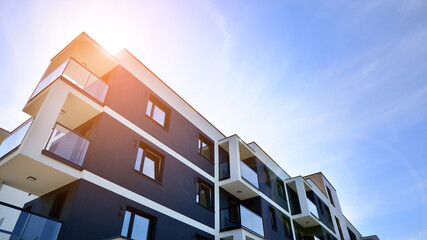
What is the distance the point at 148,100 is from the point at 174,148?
2574 millimetres

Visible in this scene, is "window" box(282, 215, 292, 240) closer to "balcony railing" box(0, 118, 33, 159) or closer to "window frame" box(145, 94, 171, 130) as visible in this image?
"window frame" box(145, 94, 171, 130)

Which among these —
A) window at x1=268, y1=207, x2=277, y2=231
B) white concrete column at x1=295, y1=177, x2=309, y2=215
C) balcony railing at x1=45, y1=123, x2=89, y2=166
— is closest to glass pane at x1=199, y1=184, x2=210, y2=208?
window at x1=268, y1=207, x2=277, y2=231

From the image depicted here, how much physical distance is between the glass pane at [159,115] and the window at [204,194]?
3.54 meters

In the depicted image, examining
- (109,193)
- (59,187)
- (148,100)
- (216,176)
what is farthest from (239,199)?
(59,187)

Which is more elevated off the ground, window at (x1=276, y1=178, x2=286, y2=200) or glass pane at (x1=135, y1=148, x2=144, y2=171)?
window at (x1=276, y1=178, x2=286, y2=200)

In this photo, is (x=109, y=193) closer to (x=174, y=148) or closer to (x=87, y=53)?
(x=174, y=148)

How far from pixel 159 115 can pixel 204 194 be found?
4.63m

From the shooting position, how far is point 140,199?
1037 cm

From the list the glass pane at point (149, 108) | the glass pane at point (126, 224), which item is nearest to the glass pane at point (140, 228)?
the glass pane at point (126, 224)

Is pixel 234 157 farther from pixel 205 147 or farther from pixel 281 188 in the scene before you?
pixel 281 188

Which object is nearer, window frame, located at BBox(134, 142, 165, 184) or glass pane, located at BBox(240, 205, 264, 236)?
window frame, located at BBox(134, 142, 165, 184)

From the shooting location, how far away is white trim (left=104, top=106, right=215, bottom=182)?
431 inches

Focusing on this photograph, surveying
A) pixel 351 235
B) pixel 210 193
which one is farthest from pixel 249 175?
pixel 351 235

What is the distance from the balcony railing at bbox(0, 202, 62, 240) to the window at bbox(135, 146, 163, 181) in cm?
412
